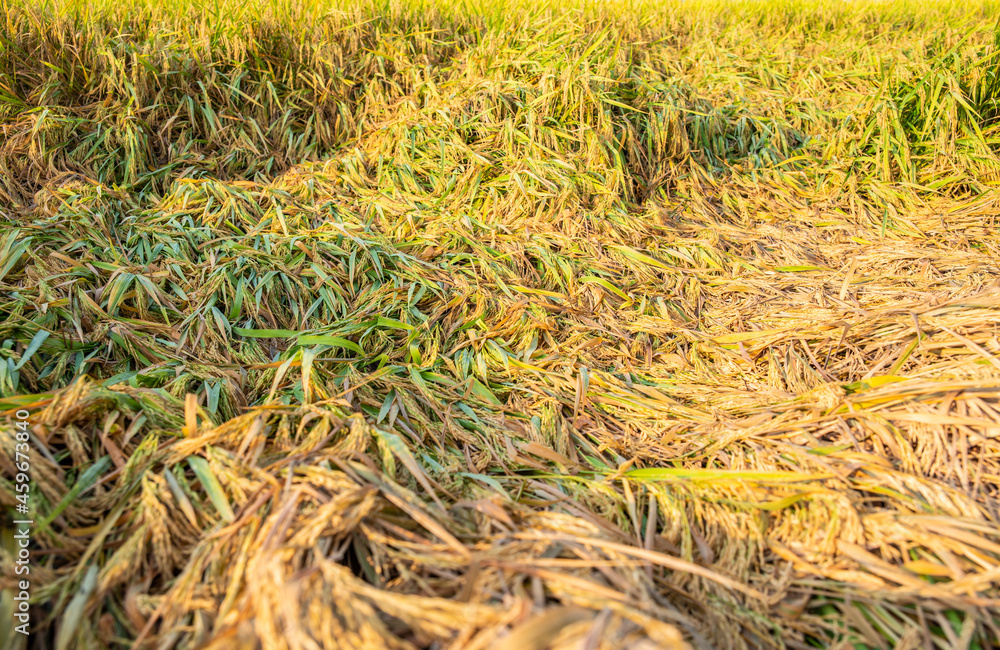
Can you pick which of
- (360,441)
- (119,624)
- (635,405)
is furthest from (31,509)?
(635,405)

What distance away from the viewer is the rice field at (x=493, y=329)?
85 cm

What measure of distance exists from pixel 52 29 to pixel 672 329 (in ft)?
10.1

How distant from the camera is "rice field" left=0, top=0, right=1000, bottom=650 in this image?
85 centimetres

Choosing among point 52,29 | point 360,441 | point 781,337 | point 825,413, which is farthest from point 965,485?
point 52,29

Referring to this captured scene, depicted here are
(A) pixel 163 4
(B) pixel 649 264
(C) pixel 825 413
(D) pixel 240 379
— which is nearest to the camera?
(C) pixel 825 413

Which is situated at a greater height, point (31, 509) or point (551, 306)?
point (31, 509)

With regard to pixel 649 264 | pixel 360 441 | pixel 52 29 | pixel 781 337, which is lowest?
pixel 649 264

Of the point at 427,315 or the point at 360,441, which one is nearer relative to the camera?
the point at 360,441

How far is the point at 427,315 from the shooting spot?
1.91m

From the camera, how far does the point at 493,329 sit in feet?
6.19

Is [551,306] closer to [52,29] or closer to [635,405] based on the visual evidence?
[635,405]

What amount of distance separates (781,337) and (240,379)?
5.12 ft

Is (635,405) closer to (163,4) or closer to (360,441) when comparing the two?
(360,441)

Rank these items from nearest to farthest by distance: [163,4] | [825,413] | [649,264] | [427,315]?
[825,413] < [427,315] < [649,264] < [163,4]
